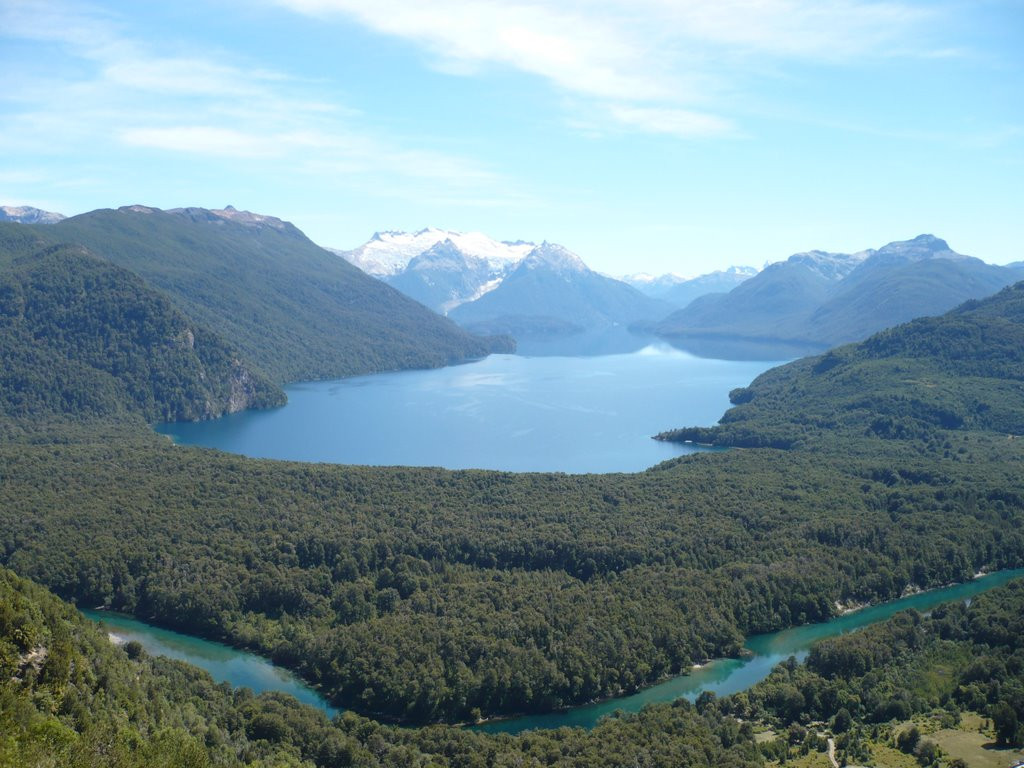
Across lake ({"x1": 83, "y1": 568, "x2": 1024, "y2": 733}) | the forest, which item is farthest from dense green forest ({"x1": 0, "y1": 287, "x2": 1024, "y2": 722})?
lake ({"x1": 83, "y1": 568, "x2": 1024, "y2": 733})

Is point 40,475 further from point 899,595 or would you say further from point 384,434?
point 899,595

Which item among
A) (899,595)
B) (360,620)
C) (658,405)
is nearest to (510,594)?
(360,620)

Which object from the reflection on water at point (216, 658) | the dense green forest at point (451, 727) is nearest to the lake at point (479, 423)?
the reflection on water at point (216, 658)

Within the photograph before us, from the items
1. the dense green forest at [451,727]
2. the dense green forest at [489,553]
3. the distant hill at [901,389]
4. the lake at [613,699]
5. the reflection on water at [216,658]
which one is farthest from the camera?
the distant hill at [901,389]

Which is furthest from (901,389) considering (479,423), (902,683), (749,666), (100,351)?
(100,351)

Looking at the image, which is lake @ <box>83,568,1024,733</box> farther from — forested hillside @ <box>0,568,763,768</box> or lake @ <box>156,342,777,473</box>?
lake @ <box>156,342,777,473</box>

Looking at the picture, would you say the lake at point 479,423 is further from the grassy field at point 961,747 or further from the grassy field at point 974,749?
the grassy field at point 974,749

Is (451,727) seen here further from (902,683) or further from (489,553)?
(902,683)
